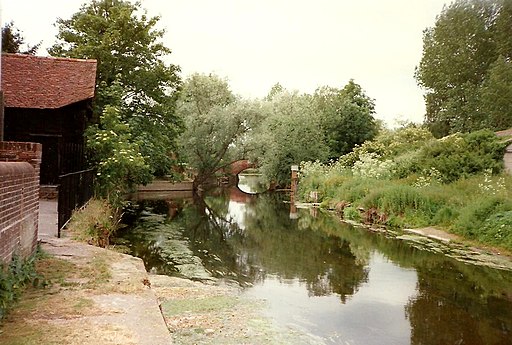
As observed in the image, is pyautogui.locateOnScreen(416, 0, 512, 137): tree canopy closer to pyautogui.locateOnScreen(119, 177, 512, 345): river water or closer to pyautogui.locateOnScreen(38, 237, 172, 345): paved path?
pyautogui.locateOnScreen(119, 177, 512, 345): river water

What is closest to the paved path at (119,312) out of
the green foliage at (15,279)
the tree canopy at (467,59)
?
the green foliage at (15,279)

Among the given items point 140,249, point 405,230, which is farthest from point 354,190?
point 140,249

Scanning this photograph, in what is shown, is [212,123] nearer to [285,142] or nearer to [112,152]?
[285,142]

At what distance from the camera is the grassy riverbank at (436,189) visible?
1364cm

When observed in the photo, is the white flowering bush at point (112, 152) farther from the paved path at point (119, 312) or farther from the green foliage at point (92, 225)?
the paved path at point (119, 312)

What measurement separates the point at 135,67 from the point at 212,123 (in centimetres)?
1198

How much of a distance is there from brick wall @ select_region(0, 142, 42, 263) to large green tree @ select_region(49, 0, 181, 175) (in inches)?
485

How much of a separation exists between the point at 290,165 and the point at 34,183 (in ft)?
92.4

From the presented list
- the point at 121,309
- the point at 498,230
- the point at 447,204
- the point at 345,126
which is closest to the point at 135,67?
the point at 447,204

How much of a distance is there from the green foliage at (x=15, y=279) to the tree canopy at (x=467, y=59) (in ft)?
95.8

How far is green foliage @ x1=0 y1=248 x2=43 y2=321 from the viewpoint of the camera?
4.75 meters

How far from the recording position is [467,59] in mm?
33156

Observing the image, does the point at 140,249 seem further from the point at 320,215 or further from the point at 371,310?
the point at 320,215

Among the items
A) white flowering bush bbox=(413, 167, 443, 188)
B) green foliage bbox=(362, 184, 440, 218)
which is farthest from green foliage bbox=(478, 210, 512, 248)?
white flowering bush bbox=(413, 167, 443, 188)
